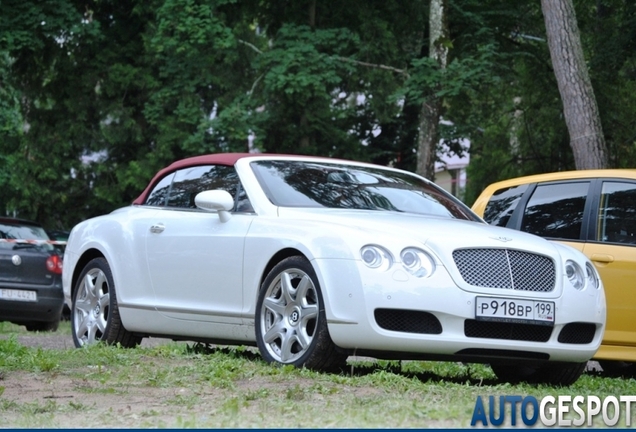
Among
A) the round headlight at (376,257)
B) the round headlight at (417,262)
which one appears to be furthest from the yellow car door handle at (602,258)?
the round headlight at (376,257)

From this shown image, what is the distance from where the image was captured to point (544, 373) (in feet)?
30.2

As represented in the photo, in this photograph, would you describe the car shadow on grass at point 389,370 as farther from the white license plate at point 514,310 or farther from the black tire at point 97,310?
the black tire at point 97,310

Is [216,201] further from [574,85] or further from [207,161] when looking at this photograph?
[574,85]

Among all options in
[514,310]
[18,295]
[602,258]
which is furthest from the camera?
[18,295]

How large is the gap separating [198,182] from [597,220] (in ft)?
10.3

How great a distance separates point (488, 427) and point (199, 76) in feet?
75.3

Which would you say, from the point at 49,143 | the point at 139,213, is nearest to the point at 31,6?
the point at 49,143

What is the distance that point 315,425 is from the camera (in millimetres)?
5984

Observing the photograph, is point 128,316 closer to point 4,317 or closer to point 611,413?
point 611,413

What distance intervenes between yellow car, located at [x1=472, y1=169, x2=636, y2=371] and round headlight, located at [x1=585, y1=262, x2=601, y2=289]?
1.06 meters

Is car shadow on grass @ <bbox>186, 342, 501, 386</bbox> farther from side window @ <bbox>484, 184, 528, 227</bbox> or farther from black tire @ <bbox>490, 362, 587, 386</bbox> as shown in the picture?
side window @ <bbox>484, 184, 528, 227</bbox>

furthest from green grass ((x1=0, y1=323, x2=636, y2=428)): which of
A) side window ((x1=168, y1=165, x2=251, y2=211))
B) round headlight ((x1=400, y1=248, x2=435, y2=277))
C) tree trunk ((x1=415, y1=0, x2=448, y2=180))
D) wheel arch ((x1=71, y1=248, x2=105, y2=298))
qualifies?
tree trunk ((x1=415, y1=0, x2=448, y2=180))

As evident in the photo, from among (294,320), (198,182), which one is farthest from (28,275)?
(294,320)

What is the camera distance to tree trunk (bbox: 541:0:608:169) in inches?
706
